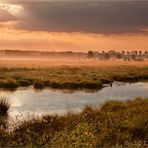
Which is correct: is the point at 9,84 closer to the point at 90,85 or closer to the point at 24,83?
the point at 24,83

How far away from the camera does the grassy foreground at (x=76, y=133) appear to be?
12.2 m

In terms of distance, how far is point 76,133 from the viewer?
43.3 ft

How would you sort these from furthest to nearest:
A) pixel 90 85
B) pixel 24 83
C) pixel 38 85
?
pixel 24 83 → pixel 90 85 → pixel 38 85

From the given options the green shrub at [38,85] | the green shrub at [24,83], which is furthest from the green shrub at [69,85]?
the green shrub at [24,83]

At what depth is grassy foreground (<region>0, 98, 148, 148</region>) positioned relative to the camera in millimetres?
12234

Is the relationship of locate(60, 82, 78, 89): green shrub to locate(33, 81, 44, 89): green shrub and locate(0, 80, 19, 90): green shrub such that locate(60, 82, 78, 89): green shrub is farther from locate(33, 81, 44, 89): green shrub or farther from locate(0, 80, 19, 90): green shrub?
locate(0, 80, 19, 90): green shrub

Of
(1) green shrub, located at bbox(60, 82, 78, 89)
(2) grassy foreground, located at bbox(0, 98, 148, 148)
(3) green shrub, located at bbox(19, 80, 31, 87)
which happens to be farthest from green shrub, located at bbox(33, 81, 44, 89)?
(2) grassy foreground, located at bbox(0, 98, 148, 148)

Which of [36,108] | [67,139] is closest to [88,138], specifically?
[67,139]

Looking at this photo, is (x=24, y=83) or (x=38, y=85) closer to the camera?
(x=38, y=85)

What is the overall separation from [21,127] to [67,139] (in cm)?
369

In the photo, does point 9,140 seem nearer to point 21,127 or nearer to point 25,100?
point 21,127

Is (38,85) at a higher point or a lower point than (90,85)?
higher

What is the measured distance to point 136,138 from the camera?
1377 centimetres

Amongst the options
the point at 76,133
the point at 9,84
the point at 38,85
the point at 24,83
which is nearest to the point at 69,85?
the point at 38,85
